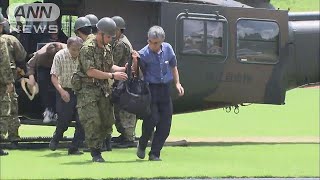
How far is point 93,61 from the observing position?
1029 centimetres

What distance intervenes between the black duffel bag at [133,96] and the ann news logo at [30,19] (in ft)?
11.4

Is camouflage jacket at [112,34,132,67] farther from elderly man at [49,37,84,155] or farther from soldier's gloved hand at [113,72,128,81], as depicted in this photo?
→ soldier's gloved hand at [113,72,128,81]

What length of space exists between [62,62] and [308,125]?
8994 mm

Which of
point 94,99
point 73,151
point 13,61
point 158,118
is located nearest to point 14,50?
point 13,61

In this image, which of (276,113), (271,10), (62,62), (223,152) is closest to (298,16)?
(271,10)

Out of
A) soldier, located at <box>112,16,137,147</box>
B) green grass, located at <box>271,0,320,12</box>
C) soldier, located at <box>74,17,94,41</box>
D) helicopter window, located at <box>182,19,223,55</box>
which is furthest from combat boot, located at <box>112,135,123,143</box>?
green grass, located at <box>271,0,320,12</box>

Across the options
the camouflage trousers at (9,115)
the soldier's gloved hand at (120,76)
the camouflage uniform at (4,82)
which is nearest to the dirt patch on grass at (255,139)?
the camouflage trousers at (9,115)

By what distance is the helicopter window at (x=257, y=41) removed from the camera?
1393 cm

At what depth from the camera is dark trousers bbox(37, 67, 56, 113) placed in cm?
1277

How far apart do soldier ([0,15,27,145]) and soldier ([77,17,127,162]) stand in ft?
5.46

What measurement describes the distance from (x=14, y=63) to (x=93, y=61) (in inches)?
76.4

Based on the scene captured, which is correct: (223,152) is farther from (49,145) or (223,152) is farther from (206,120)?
(206,120)

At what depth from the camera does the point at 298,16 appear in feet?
50.8

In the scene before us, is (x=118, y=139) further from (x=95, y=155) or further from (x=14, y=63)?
(x=95, y=155)
